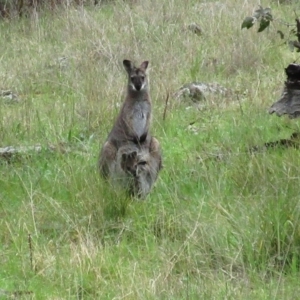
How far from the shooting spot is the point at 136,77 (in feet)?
21.3

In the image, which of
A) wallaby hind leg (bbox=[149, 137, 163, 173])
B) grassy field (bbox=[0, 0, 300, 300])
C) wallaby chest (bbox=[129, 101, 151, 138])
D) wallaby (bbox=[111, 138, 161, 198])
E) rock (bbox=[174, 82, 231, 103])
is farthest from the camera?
rock (bbox=[174, 82, 231, 103])

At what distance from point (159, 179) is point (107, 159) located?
41 centimetres

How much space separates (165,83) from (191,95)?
1.18 ft

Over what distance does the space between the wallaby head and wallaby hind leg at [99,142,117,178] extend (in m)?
0.69

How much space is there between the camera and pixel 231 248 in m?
4.32

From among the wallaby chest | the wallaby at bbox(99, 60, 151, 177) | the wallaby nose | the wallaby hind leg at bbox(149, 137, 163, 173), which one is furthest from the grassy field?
the wallaby nose

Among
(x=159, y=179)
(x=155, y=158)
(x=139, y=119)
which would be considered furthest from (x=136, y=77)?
(x=159, y=179)

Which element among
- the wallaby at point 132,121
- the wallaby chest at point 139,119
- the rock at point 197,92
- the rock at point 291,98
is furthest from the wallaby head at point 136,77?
the rock at point 197,92

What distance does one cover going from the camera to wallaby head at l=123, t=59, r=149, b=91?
21.2 feet

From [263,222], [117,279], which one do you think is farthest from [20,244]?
[263,222]

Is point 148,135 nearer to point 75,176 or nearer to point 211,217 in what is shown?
point 75,176

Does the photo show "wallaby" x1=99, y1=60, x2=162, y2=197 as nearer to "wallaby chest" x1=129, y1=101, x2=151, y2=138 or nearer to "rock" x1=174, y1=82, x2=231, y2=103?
"wallaby chest" x1=129, y1=101, x2=151, y2=138

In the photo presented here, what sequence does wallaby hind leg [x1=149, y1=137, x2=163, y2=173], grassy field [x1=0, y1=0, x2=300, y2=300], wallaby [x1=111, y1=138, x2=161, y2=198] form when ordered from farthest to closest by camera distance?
wallaby hind leg [x1=149, y1=137, x2=163, y2=173] → wallaby [x1=111, y1=138, x2=161, y2=198] → grassy field [x1=0, y1=0, x2=300, y2=300]

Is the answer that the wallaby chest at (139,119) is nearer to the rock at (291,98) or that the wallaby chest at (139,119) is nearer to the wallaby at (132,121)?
the wallaby at (132,121)
